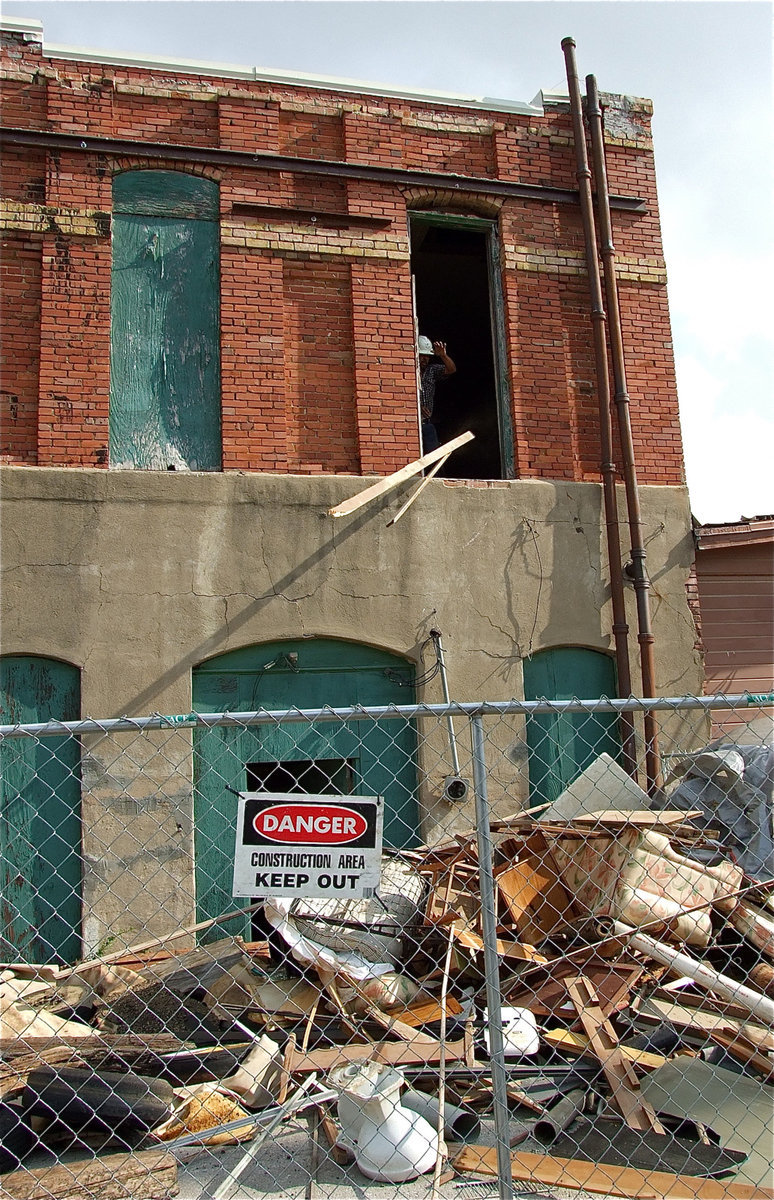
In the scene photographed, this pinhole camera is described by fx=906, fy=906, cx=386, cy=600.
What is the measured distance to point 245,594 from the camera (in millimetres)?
8336

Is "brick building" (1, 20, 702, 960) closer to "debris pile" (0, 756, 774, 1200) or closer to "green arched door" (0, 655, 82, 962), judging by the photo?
"green arched door" (0, 655, 82, 962)

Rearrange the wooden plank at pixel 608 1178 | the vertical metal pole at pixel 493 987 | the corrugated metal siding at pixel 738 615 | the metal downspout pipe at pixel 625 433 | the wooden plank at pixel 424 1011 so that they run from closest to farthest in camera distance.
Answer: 1. the vertical metal pole at pixel 493 987
2. the wooden plank at pixel 608 1178
3. the wooden plank at pixel 424 1011
4. the metal downspout pipe at pixel 625 433
5. the corrugated metal siding at pixel 738 615

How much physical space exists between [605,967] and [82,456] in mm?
6190

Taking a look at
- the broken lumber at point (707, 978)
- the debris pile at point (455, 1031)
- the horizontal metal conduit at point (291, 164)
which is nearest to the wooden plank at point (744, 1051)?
the debris pile at point (455, 1031)

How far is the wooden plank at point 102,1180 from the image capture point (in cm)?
379

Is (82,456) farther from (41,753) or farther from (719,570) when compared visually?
(719,570)

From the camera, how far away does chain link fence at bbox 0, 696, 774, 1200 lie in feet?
12.6

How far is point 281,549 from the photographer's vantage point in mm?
8484

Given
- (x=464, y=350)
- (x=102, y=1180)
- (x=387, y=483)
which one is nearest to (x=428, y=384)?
(x=387, y=483)

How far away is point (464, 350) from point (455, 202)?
454 cm

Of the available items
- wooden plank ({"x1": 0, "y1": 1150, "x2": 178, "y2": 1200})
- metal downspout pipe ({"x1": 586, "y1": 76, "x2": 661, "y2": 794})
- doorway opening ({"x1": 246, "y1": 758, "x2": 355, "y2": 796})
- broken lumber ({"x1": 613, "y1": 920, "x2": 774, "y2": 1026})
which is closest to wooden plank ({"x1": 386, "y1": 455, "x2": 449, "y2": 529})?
metal downspout pipe ({"x1": 586, "y1": 76, "x2": 661, "y2": 794})

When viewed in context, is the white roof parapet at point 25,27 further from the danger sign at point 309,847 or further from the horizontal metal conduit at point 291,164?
the danger sign at point 309,847

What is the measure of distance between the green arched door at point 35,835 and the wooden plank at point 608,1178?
4.63m

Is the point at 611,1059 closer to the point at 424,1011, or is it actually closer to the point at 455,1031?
the point at 455,1031
